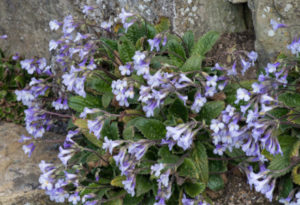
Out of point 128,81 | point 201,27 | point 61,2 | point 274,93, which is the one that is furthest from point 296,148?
point 61,2

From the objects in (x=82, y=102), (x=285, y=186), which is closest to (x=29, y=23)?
(x=82, y=102)

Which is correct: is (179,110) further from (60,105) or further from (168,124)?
(60,105)

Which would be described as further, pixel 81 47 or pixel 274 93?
pixel 81 47

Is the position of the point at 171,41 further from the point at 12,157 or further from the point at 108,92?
the point at 12,157

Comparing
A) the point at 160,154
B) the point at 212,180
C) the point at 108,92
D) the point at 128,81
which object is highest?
the point at 128,81

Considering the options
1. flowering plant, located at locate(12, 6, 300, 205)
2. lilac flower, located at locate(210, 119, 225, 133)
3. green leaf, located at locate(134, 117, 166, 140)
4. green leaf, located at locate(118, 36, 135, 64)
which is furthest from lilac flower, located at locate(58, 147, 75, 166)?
lilac flower, located at locate(210, 119, 225, 133)

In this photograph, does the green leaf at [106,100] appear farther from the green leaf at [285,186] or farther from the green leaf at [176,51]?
the green leaf at [285,186]
